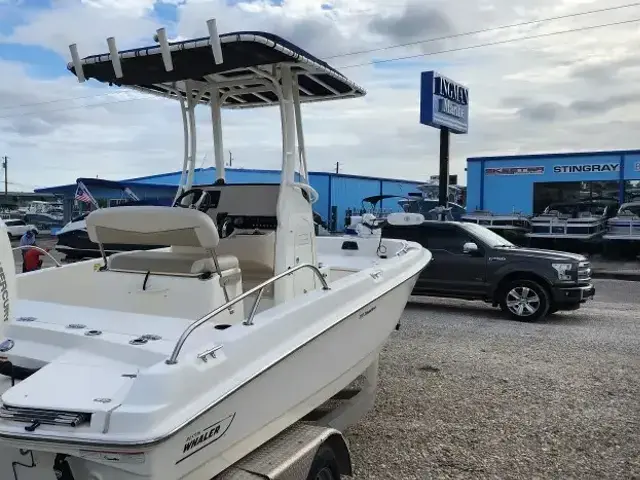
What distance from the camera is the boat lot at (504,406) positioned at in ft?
13.7

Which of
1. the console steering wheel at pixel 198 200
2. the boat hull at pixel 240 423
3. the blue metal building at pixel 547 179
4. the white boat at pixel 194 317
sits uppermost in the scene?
the blue metal building at pixel 547 179

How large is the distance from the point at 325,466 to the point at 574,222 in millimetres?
18776

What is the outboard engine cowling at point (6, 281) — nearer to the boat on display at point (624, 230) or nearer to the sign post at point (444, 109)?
the sign post at point (444, 109)

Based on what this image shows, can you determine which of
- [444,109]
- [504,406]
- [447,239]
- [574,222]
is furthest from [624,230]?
[504,406]

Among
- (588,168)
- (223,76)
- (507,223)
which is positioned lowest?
Result: (507,223)

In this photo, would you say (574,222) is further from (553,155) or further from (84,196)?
(84,196)

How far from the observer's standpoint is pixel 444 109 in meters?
18.7

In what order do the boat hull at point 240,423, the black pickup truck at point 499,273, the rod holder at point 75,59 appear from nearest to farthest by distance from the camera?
the boat hull at point 240,423 < the rod holder at point 75,59 < the black pickup truck at point 499,273

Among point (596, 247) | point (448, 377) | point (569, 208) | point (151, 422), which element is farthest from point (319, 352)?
point (569, 208)

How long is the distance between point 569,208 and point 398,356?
57.9 feet

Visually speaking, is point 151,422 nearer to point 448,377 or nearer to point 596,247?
point 448,377

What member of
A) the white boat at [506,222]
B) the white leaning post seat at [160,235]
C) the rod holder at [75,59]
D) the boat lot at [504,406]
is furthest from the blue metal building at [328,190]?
the white leaning post seat at [160,235]

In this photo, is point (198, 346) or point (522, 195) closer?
point (198, 346)

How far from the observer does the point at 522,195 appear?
23.9 m
